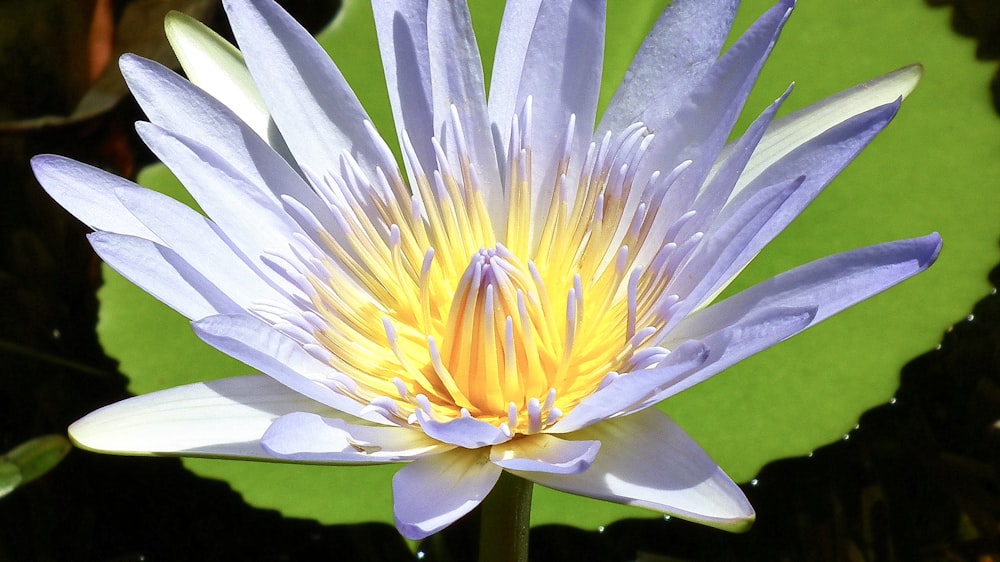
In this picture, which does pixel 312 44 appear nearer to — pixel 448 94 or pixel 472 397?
pixel 448 94

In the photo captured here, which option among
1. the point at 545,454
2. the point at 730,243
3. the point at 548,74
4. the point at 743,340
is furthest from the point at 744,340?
the point at 548,74

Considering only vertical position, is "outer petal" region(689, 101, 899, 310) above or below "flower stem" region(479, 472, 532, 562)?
above

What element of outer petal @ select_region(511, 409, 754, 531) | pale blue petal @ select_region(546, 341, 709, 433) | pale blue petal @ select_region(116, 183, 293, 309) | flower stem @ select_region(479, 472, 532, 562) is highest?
pale blue petal @ select_region(116, 183, 293, 309)

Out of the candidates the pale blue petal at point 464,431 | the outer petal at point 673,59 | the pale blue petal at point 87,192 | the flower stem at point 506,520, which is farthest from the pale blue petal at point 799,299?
the pale blue petal at point 87,192

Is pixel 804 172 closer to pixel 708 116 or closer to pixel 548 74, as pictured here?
pixel 708 116

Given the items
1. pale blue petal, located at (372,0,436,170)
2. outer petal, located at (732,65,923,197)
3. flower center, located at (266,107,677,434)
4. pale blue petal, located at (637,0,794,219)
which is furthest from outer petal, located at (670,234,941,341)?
pale blue petal, located at (372,0,436,170)

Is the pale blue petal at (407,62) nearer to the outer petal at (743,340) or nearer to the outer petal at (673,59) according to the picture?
the outer petal at (673,59)

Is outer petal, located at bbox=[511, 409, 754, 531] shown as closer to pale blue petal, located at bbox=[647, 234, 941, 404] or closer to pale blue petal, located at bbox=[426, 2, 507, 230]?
pale blue petal, located at bbox=[647, 234, 941, 404]
